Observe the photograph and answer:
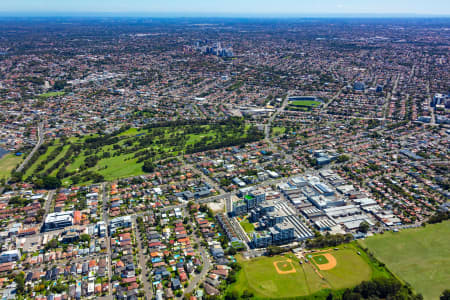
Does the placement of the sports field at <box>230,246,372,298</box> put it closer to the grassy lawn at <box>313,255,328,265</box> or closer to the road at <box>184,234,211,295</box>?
the grassy lawn at <box>313,255,328,265</box>

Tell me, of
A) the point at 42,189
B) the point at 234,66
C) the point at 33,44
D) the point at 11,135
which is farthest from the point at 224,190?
the point at 33,44

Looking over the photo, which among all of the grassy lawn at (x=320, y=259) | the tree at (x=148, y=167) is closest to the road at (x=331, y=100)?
the tree at (x=148, y=167)

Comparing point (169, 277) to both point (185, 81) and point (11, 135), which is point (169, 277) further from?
point (185, 81)

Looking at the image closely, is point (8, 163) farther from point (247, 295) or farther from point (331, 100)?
point (331, 100)

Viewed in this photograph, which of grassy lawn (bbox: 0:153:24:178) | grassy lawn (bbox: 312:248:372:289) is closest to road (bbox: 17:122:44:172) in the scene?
grassy lawn (bbox: 0:153:24:178)

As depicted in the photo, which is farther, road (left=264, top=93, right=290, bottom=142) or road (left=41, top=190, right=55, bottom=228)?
road (left=264, top=93, right=290, bottom=142)

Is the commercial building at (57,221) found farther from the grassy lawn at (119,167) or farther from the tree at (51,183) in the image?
the grassy lawn at (119,167)
